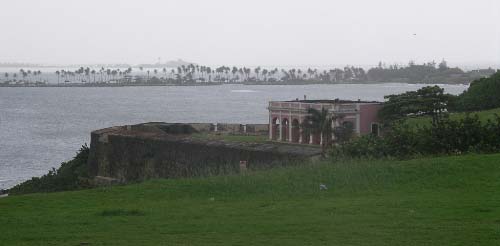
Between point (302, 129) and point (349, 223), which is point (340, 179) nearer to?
point (349, 223)

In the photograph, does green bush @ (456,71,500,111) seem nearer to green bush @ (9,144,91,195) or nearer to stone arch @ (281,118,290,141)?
stone arch @ (281,118,290,141)

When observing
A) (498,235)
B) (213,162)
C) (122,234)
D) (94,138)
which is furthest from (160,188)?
(94,138)

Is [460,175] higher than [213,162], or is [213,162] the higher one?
[460,175]

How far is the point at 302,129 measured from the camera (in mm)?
33594

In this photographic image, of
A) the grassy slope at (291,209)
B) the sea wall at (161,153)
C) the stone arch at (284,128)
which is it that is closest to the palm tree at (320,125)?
the sea wall at (161,153)

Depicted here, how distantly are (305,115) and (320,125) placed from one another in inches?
131

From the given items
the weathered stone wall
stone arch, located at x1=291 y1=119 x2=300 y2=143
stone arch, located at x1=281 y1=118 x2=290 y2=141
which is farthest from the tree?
the weathered stone wall

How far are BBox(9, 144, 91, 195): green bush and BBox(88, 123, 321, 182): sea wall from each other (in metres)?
0.93

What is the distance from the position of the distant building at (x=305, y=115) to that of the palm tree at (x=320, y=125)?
1.42 m

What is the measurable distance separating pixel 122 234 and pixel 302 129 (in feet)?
82.9

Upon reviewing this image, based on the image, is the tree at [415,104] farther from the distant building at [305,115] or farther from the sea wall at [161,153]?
the sea wall at [161,153]

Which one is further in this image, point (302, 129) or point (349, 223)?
point (302, 129)

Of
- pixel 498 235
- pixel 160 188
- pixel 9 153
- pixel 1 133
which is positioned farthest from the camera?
pixel 1 133

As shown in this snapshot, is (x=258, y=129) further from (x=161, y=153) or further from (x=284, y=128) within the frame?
(x=161, y=153)
